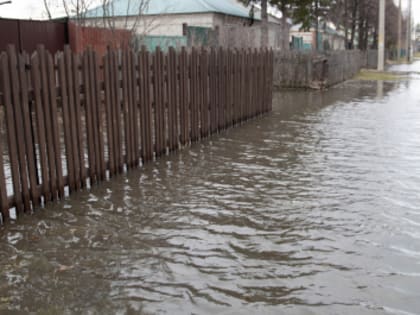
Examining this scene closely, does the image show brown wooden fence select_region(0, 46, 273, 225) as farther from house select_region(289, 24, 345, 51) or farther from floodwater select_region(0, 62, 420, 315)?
house select_region(289, 24, 345, 51)

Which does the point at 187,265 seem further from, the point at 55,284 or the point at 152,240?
the point at 55,284

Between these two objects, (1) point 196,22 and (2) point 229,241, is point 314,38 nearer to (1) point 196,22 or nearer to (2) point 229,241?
(1) point 196,22

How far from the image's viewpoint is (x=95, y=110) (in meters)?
6.27

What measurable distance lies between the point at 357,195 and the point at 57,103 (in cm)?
369

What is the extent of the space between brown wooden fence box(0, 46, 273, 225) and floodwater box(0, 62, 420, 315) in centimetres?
28

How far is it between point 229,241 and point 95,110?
265 cm

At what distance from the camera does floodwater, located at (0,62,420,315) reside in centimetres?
362

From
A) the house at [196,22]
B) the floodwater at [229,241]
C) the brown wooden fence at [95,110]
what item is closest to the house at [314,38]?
the house at [196,22]

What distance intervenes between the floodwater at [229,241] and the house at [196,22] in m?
14.0

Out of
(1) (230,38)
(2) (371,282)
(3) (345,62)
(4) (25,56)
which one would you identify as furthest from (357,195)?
(3) (345,62)

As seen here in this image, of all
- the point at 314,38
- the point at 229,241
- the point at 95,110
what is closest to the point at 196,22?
the point at 314,38

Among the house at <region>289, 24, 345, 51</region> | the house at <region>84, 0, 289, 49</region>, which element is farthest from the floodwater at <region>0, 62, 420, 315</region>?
the house at <region>289, 24, 345, 51</region>

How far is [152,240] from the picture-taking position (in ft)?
15.2

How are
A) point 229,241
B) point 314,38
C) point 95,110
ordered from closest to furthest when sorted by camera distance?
point 229,241 < point 95,110 < point 314,38
